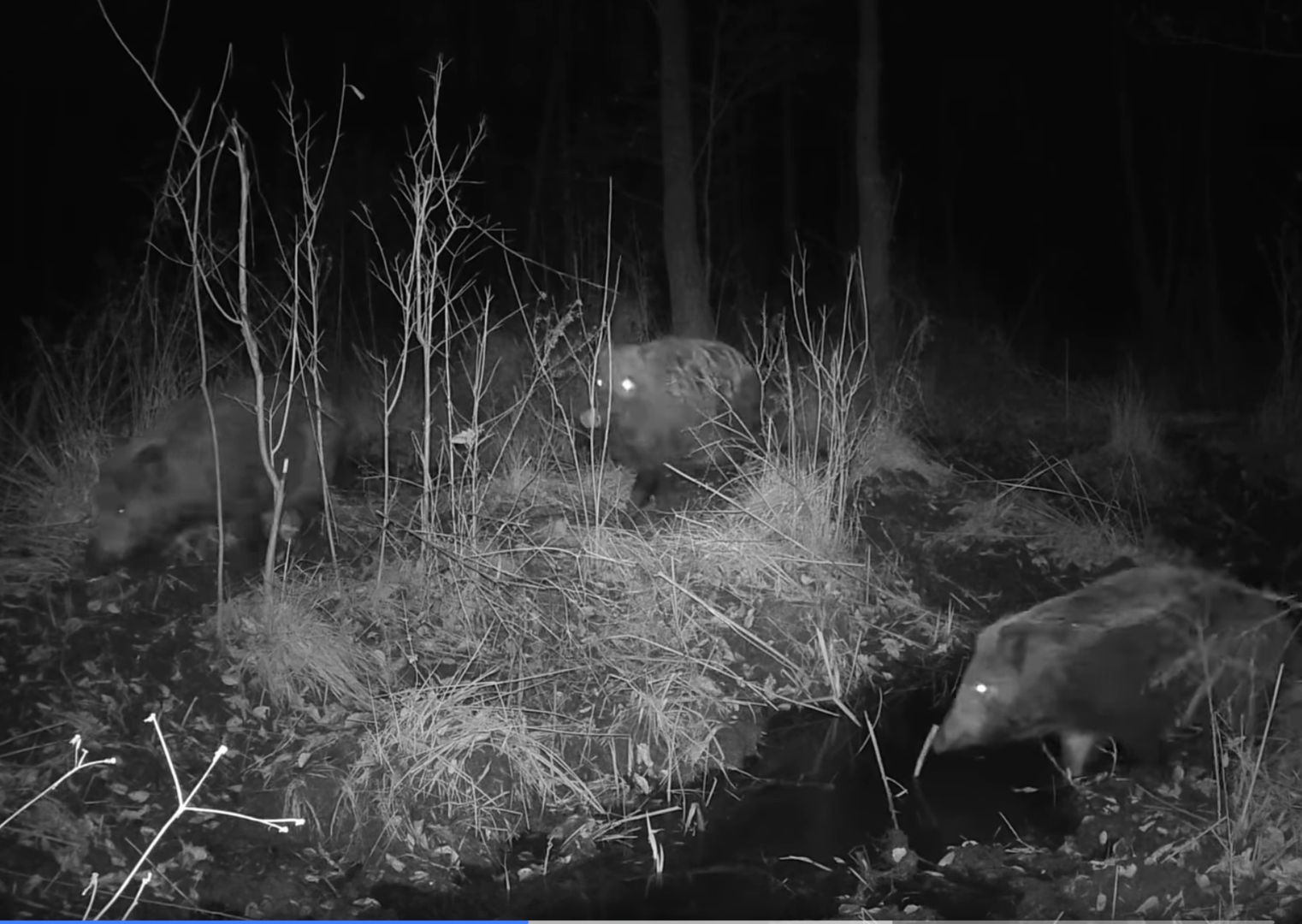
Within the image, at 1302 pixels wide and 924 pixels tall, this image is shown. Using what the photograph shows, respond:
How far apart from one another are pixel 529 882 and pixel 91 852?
1469 mm

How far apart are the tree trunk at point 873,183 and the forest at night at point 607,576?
3 centimetres

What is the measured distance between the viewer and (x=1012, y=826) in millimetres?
4434

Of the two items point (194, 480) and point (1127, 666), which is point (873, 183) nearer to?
point (1127, 666)

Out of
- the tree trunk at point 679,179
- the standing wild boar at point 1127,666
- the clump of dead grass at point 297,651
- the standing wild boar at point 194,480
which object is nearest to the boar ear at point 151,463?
the standing wild boar at point 194,480

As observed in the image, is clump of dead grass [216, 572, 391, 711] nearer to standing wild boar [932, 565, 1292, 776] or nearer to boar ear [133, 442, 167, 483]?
boar ear [133, 442, 167, 483]

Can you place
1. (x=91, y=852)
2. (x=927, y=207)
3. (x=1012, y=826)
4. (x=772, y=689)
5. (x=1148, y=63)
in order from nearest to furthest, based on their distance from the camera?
(x=91, y=852) → (x=1012, y=826) → (x=772, y=689) → (x=1148, y=63) → (x=927, y=207)

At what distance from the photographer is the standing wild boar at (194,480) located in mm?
5602

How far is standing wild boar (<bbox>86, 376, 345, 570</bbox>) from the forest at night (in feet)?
0.07

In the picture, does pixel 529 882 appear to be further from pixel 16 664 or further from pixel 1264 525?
pixel 1264 525

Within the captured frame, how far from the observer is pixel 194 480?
222 inches

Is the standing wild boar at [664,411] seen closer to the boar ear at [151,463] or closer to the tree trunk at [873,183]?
the boar ear at [151,463]

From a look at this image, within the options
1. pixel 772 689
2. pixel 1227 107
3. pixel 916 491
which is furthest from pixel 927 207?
pixel 772 689

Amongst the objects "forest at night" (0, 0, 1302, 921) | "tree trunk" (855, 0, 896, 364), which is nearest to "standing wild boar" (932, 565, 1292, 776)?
"forest at night" (0, 0, 1302, 921)

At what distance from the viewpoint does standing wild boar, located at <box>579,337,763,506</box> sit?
6.73 metres
